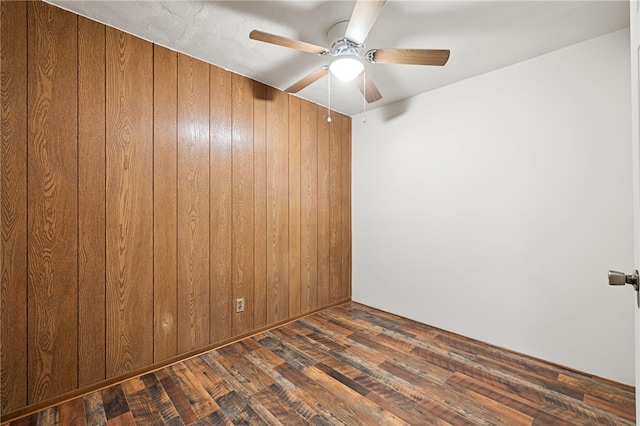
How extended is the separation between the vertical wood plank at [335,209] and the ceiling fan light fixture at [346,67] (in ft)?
4.73

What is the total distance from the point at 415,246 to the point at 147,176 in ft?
8.41

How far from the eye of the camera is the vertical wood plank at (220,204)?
2355mm

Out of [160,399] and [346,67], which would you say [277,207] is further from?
[160,399]

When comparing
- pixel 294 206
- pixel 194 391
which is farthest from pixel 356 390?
pixel 294 206

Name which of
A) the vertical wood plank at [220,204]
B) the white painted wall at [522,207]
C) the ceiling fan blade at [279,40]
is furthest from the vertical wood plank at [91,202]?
the white painted wall at [522,207]

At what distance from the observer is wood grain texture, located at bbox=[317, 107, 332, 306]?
10.7ft

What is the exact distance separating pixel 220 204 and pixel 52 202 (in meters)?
1.05

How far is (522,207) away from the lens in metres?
2.28

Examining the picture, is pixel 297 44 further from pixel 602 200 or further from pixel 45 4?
pixel 602 200

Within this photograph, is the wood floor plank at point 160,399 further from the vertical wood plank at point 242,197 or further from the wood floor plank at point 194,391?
the vertical wood plank at point 242,197

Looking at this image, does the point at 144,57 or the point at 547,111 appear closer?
the point at 144,57

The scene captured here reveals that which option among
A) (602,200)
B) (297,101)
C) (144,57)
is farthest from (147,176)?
(602,200)

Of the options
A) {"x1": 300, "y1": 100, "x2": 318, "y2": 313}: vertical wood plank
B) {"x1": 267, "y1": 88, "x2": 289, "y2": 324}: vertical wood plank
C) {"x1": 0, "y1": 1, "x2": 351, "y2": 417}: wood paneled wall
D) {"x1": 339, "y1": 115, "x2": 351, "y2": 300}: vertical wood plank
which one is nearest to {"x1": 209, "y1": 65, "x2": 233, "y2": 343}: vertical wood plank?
{"x1": 0, "y1": 1, "x2": 351, "y2": 417}: wood paneled wall

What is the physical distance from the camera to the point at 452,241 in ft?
8.87
